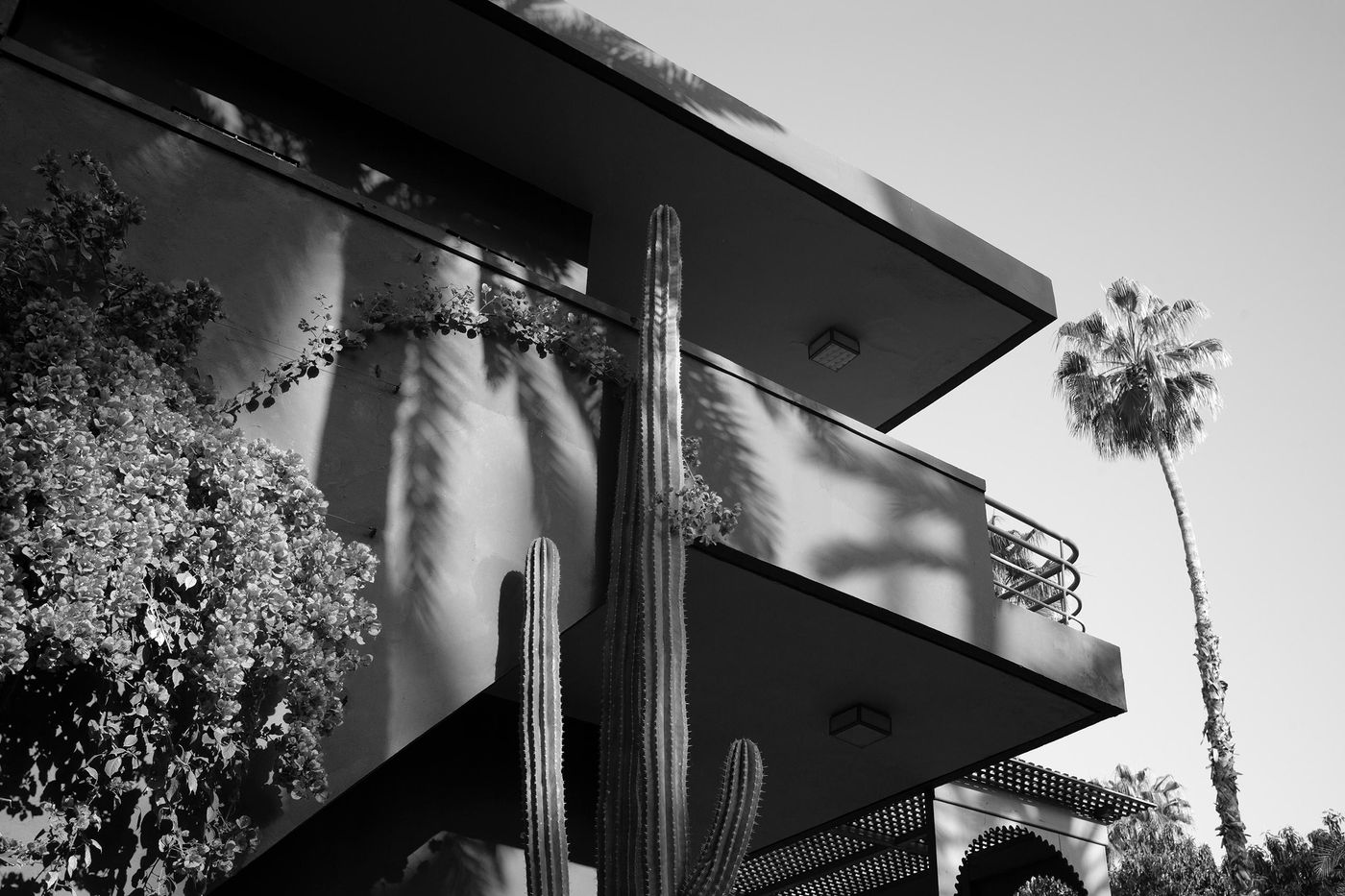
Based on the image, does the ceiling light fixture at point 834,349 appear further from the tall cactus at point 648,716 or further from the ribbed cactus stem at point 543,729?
the ribbed cactus stem at point 543,729

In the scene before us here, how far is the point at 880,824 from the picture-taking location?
1105cm

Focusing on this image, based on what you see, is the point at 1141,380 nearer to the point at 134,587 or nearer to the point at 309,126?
the point at 309,126

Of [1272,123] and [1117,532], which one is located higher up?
[1272,123]

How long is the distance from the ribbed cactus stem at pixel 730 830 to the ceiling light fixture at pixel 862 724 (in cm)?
309

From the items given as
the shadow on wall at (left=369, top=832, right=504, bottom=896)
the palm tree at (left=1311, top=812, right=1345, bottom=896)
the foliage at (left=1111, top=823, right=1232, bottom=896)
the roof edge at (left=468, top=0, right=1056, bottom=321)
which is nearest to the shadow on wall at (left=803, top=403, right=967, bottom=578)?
the roof edge at (left=468, top=0, right=1056, bottom=321)

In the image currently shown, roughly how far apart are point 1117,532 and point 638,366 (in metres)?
14.2

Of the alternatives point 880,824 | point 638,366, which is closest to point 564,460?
point 638,366

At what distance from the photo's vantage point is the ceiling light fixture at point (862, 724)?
841cm

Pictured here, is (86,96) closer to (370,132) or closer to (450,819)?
(370,132)

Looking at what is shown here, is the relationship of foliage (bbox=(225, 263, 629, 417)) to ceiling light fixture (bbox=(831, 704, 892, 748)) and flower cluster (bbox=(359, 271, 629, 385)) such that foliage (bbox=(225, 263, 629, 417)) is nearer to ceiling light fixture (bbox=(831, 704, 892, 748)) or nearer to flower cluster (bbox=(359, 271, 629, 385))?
flower cluster (bbox=(359, 271, 629, 385))

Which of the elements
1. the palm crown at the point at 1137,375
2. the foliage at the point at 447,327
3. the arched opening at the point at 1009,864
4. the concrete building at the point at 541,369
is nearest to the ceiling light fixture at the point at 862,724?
the concrete building at the point at 541,369

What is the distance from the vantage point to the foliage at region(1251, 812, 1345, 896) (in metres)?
18.2

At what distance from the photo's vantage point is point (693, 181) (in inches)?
333

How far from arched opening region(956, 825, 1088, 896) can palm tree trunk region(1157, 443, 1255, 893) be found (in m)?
6.91
